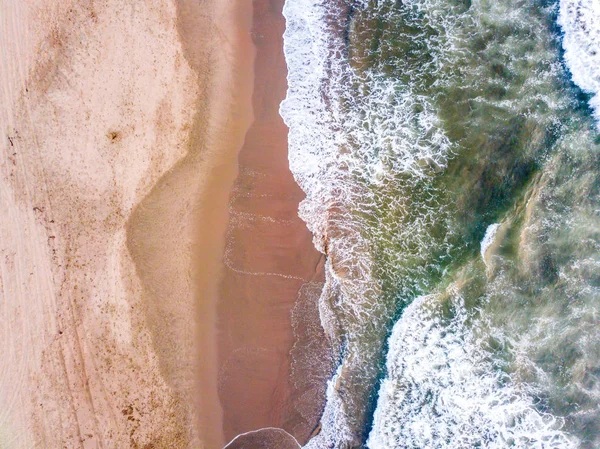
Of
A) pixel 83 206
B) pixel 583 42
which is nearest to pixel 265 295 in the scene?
pixel 83 206

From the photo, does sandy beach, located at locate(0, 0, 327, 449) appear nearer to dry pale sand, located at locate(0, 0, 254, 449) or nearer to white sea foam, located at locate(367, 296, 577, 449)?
dry pale sand, located at locate(0, 0, 254, 449)

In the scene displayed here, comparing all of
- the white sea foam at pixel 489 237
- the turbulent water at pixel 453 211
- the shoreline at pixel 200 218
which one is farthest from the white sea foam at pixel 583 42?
the shoreline at pixel 200 218

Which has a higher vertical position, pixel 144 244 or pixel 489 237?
pixel 489 237

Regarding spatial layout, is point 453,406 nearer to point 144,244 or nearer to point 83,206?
point 144,244

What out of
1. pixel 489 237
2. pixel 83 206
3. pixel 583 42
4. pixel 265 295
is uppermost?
pixel 583 42

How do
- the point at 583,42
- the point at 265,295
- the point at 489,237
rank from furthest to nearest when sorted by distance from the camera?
the point at 583,42 → the point at 489,237 → the point at 265,295

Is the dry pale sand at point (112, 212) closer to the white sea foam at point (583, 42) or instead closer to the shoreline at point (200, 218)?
the shoreline at point (200, 218)

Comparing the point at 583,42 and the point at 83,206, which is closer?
the point at 83,206

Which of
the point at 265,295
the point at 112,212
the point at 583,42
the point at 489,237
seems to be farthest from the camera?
the point at 583,42

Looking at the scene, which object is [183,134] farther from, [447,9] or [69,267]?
[447,9]
